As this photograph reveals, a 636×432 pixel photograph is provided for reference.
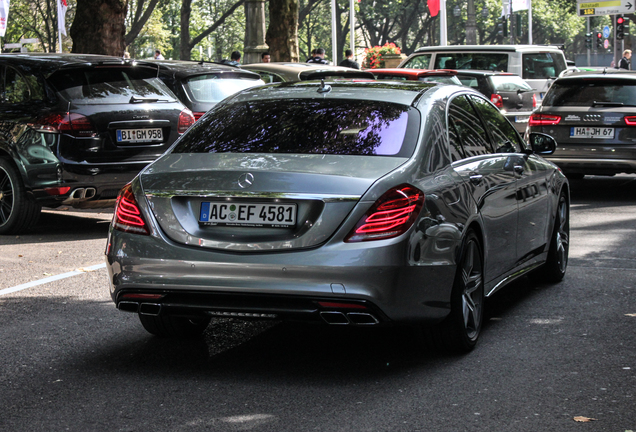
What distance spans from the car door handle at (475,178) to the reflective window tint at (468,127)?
13cm

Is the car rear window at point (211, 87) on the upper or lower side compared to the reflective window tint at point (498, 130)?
upper

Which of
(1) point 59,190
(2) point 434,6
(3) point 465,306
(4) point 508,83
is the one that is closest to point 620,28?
(2) point 434,6

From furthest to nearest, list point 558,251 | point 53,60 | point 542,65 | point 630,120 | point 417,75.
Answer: point 542,65 → point 417,75 → point 630,120 → point 53,60 → point 558,251

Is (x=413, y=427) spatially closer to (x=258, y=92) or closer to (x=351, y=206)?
(x=351, y=206)

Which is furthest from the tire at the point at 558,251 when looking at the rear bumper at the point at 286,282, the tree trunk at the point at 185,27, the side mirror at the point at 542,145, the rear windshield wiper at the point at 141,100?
the tree trunk at the point at 185,27

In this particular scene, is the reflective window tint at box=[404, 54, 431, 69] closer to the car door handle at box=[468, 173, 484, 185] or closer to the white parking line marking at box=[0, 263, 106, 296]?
the white parking line marking at box=[0, 263, 106, 296]

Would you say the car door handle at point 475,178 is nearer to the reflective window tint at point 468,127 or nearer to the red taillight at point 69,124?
the reflective window tint at point 468,127

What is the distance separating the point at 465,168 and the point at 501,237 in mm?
652

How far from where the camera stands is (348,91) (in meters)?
5.66

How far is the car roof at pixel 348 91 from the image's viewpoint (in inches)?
217

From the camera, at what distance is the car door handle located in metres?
5.46

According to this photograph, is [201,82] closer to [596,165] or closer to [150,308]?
[596,165]

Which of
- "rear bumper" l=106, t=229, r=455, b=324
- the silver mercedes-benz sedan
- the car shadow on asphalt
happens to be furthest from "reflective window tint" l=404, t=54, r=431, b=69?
"rear bumper" l=106, t=229, r=455, b=324

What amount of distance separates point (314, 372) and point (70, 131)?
5360 mm
